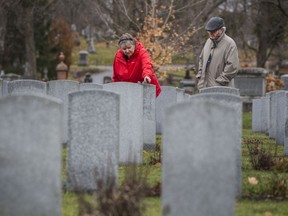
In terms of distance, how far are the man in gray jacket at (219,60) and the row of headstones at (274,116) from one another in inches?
38.4

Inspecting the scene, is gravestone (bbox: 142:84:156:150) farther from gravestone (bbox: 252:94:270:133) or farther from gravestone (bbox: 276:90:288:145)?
gravestone (bbox: 252:94:270:133)

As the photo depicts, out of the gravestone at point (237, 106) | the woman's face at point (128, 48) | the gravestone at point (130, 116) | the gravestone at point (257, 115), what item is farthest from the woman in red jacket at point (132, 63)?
the gravestone at point (257, 115)

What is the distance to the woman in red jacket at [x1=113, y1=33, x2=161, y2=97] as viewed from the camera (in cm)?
1291

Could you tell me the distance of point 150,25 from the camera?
25484 mm

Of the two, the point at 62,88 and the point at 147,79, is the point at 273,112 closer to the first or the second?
the point at 147,79

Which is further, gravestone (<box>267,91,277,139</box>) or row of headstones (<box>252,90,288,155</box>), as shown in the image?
gravestone (<box>267,91,277,139</box>)

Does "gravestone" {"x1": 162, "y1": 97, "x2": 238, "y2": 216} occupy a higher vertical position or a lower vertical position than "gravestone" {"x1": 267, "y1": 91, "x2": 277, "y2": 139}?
lower

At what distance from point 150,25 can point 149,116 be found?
39.8 ft

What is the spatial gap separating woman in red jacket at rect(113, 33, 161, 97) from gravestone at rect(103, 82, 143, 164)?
5.77ft

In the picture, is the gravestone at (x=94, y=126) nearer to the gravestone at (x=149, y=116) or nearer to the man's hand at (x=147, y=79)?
the man's hand at (x=147, y=79)

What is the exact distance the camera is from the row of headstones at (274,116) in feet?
40.9

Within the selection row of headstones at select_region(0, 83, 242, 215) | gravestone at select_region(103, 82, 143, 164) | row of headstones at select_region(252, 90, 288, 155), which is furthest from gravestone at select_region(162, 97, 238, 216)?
row of headstones at select_region(252, 90, 288, 155)

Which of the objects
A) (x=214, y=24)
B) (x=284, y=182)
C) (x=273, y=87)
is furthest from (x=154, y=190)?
(x=273, y=87)

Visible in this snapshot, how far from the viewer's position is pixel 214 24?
12.7 metres
